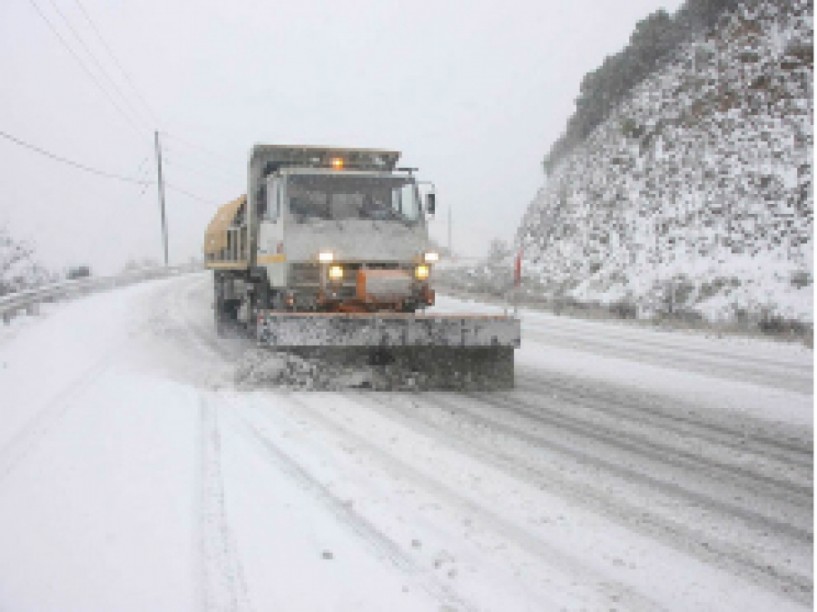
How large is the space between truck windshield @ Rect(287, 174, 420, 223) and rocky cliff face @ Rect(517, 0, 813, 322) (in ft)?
34.3

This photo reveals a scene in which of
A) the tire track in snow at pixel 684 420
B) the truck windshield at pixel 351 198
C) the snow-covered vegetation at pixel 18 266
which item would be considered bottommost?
the tire track in snow at pixel 684 420

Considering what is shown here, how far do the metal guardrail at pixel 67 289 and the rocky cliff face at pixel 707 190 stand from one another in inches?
632

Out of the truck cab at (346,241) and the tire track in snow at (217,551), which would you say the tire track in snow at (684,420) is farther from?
the tire track in snow at (217,551)

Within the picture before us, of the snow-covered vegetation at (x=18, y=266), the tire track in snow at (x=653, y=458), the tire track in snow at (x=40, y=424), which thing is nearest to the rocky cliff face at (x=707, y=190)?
the tire track in snow at (x=653, y=458)

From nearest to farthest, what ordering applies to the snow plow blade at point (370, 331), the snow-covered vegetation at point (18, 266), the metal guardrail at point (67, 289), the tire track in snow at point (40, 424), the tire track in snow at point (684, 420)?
the tire track in snow at point (40, 424)
the tire track in snow at point (684, 420)
the snow plow blade at point (370, 331)
the metal guardrail at point (67, 289)
the snow-covered vegetation at point (18, 266)

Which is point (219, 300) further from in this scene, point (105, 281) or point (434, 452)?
point (105, 281)

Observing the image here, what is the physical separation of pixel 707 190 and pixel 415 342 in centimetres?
2081

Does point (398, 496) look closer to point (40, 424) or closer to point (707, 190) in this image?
point (40, 424)

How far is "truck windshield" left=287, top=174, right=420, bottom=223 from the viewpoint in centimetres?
834

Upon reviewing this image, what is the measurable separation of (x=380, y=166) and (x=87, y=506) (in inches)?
284

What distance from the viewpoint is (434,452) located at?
4.78 metres

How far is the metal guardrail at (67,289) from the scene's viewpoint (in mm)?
13055

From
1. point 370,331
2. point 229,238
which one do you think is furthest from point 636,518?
point 229,238

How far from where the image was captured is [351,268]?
803 cm
